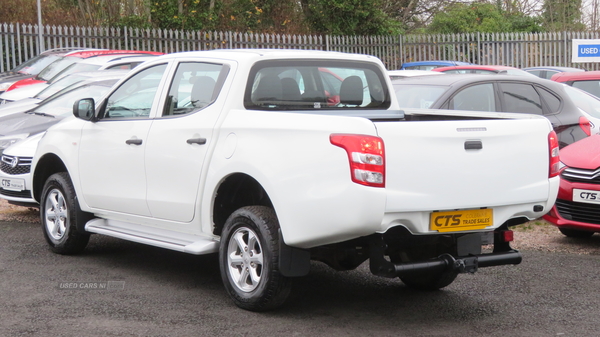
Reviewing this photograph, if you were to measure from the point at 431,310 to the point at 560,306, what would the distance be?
36.0 inches

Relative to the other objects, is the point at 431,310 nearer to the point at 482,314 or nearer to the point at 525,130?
the point at 482,314

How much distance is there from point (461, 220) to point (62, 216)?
13.1 feet

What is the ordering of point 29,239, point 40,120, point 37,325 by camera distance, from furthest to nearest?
point 40,120 < point 29,239 < point 37,325

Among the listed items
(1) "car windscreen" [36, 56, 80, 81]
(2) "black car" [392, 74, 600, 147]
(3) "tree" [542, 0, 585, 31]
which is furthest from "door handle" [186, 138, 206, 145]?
(3) "tree" [542, 0, 585, 31]

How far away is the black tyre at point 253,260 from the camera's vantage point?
17.2 feet

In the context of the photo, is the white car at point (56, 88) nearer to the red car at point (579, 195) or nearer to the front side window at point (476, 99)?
the front side window at point (476, 99)

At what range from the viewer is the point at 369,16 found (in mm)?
31625

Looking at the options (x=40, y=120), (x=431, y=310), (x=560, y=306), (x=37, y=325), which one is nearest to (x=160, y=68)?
(x=37, y=325)

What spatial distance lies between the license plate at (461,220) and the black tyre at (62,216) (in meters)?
3.60

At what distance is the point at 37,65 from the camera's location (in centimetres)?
1814

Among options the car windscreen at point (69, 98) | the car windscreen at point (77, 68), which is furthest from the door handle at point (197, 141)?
the car windscreen at point (77, 68)

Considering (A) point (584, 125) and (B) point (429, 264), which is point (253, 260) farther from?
(A) point (584, 125)

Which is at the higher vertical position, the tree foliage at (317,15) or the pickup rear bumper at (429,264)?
the tree foliage at (317,15)

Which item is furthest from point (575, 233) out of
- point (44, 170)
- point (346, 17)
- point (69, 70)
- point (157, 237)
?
point (346, 17)
